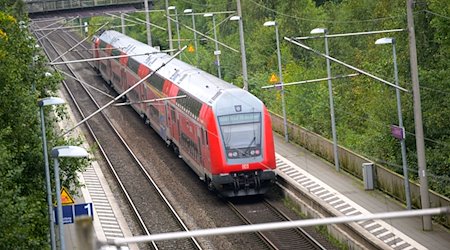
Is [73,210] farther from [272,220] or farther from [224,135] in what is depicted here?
[272,220]

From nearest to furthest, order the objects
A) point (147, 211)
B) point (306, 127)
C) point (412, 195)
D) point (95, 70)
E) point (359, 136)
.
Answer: point (412, 195) → point (147, 211) → point (359, 136) → point (306, 127) → point (95, 70)

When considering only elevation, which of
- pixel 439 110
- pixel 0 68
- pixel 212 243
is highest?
pixel 0 68

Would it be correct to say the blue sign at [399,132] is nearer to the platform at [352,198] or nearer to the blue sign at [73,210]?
the platform at [352,198]

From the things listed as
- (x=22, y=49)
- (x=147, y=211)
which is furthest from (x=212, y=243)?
(x=22, y=49)

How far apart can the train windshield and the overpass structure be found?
32.6 metres

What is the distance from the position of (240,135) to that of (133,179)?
8.41 metres

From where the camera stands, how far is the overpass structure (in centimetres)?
6281

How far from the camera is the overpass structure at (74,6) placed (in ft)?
206

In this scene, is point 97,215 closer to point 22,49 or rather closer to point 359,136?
point 22,49

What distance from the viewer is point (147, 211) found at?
1334 inches

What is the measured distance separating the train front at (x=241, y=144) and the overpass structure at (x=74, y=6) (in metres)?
32.4

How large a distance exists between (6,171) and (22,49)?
860 cm

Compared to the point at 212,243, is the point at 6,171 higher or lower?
higher

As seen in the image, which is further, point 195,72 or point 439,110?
point 195,72
